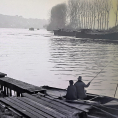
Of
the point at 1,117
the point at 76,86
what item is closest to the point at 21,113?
the point at 1,117

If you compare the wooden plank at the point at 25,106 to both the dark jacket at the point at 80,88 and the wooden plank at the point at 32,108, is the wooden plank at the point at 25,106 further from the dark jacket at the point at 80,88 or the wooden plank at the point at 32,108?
the dark jacket at the point at 80,88

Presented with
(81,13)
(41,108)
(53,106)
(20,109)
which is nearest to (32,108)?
(41,108)

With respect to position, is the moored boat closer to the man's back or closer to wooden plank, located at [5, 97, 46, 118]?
the man's back

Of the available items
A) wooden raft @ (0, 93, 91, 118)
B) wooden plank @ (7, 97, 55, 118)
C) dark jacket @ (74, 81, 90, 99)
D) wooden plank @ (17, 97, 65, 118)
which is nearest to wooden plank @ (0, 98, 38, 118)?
wooden raft @ (0, 93, 91, 118)

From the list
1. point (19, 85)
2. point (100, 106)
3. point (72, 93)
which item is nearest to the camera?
point (100, 106)

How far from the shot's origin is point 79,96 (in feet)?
39.9

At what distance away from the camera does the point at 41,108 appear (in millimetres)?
9086

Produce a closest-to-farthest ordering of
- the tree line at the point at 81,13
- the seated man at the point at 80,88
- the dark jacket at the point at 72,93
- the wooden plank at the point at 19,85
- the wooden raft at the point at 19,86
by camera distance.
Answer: the dark jacket at the point at 72,93 → the seated man at the point at 80,88 → the wooden raft at the point at 19,86 → the wooden plank at the point at 19,85 → the tree line at the point at 81,13

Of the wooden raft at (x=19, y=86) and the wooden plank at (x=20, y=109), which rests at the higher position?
the wooden plank at (x=20, y=109)

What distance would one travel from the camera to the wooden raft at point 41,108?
8.45 metres

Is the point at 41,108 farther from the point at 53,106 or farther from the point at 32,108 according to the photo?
the point at 53,106

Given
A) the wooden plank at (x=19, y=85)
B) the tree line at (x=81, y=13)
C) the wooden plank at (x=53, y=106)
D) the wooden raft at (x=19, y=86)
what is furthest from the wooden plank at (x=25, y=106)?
the tree line at (x=81, y=13)

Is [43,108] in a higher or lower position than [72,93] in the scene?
higher

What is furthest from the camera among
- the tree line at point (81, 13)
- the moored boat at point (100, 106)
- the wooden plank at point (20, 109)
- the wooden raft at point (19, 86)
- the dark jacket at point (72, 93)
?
the tree line at point (81, 13)
